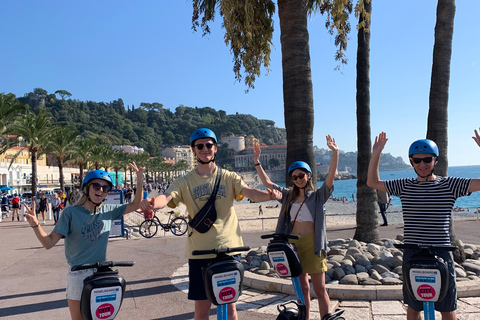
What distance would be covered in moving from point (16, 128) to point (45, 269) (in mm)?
23026

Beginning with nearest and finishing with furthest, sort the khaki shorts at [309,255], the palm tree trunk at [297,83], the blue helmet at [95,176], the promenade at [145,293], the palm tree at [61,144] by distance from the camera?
the blue helmet at [95,176] → the khaki shorts at [309,255] → the promenade at [145,293] → the palm tree trunk at [297,83] → the palm tree at [61,144]

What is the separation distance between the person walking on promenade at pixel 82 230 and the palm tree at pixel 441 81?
571 centimetres

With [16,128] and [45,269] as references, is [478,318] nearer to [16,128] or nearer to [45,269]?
[45,269]

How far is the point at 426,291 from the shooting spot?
2877mm

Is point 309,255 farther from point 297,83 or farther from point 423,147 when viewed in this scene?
point 297,83

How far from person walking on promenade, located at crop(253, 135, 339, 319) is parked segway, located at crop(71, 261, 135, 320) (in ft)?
5.46

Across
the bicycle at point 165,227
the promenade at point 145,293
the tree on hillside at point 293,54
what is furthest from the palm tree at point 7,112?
the tree on hillside at point 293,54

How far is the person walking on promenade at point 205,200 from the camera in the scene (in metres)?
3.16

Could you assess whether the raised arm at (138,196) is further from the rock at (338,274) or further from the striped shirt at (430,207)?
the rock at (338,274)

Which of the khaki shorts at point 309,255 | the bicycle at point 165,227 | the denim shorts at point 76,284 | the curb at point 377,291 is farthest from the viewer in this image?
the bicycle at point 165,227

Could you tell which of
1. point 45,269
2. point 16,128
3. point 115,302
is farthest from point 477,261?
point 16,128

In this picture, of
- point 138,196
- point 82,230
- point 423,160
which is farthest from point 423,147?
point 82,230


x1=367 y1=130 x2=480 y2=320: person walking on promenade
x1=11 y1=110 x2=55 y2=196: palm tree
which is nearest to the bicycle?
x1=367 y1=130 x2=480 y2=320: person walking on promenade

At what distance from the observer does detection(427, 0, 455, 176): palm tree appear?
23.4 feet
